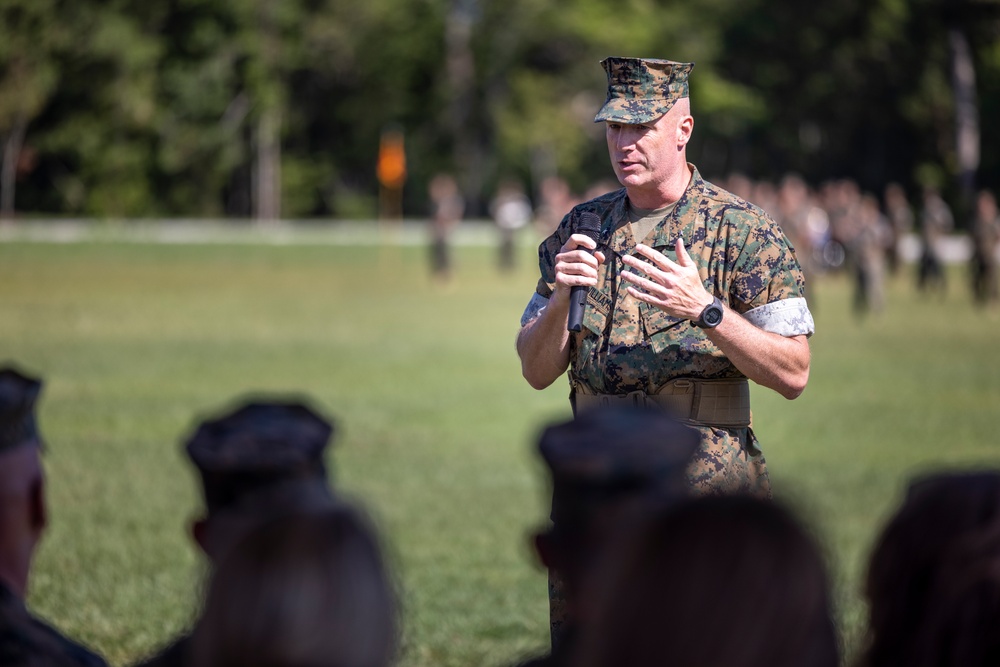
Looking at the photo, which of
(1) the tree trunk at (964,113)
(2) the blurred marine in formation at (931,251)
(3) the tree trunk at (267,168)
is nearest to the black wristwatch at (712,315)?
(2) the blurred marine in formation at (931,251)

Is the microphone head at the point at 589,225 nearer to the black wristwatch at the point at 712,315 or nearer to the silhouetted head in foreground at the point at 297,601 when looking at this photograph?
the black wristwatch at the point at 712,315

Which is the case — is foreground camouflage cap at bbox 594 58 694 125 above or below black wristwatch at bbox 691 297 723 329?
above

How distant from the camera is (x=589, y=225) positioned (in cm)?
480

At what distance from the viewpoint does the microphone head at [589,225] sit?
4.77 meters

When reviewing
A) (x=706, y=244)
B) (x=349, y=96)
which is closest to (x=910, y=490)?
(x=706, y=244)

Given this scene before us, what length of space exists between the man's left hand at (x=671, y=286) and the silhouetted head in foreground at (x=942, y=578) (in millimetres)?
2119

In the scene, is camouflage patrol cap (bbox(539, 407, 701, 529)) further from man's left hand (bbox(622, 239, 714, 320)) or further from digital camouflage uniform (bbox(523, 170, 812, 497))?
digital camouflage uniform (bbox(523, 170, 812, 497))

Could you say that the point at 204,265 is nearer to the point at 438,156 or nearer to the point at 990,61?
the point at 438,156

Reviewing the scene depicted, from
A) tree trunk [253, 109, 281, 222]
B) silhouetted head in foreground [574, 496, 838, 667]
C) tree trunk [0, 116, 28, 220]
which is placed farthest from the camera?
tree trunk [253, 109, 281, 222]

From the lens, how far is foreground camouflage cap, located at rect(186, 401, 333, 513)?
264cm

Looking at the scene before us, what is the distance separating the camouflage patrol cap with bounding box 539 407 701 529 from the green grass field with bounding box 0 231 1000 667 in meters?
0.25

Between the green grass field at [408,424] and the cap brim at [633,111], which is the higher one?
the cap brim at [633,111]

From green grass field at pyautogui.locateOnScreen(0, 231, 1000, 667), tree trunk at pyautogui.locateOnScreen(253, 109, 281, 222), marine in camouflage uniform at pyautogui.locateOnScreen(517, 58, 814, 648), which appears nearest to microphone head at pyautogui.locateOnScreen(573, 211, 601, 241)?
marine in camouflage uniform at pyautogui.locateOnScreen(517, 58, 814, 648)

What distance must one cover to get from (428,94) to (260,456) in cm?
7879
